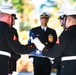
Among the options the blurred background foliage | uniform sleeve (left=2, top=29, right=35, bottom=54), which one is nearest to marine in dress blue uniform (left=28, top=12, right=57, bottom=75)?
uniform sleeve (left=2, top=29, right=35, bottom=54)

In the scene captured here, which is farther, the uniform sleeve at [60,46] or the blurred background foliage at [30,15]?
the blurred background foliage at [30,15]

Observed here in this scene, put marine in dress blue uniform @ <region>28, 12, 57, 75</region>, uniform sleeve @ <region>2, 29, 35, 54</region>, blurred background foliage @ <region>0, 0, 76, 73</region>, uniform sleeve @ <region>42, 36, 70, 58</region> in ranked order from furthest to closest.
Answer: blurred background foliage @ <region>0, 0, 76, 73</region>, marine in dress blue uniform @ <region>28, 12, 57, 75</region>, uniform sleeve @ <region>2, 29, 35, 54</region>, uniform sleeve @ <region>42, 36, 70, 58</region>

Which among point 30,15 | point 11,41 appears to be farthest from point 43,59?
point 30,15

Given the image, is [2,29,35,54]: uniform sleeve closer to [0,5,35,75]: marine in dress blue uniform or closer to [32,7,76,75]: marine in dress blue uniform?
[0,5,35,75]: marine in dress blue uniform

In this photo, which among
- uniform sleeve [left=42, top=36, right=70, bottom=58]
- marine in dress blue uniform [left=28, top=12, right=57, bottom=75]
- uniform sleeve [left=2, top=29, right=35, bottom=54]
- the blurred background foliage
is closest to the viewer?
uniform sleeve [left=42, top=36, right=70, bottom=58]

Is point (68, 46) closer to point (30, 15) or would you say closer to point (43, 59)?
point (43, 59)

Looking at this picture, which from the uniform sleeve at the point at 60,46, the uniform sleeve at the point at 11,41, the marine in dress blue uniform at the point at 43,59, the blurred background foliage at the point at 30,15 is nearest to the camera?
the uniform sleeve at the point at 60,46

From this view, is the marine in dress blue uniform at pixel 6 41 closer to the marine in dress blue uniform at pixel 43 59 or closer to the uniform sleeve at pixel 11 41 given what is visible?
the uniform sleeve at pixel 11 41

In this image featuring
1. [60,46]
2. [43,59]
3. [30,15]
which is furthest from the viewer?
[30,15]

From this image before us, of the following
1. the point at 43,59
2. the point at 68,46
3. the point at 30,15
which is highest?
the point at 30,15

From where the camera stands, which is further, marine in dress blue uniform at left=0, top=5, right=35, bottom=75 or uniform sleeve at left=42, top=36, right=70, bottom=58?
marine in dress blue uniform at left=0, top=5, right=35, bottom=75

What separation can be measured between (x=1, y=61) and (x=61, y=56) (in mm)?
730

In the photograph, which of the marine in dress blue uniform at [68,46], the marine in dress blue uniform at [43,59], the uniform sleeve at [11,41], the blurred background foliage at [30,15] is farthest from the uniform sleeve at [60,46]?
the blurred background foliage at [30,15]

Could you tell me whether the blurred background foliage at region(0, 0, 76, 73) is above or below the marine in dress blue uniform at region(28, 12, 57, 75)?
above
